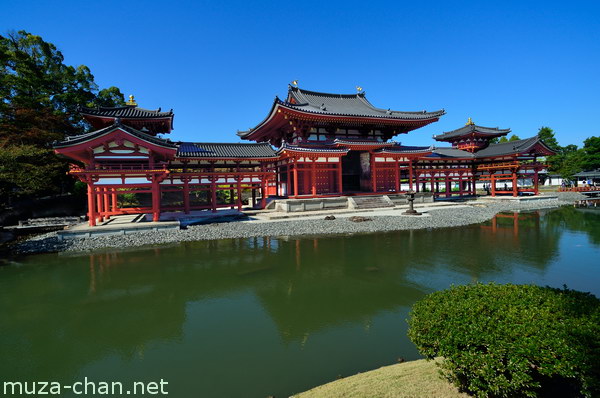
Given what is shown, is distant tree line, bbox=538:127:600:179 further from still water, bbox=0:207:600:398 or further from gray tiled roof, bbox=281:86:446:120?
still water, bbox=0:207:600:398

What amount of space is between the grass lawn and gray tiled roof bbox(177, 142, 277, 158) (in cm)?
1899

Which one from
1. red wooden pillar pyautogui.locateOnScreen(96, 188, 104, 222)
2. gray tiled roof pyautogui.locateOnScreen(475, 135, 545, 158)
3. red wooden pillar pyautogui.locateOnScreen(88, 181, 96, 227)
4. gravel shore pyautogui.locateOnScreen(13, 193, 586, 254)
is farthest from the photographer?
gray tiled roof pyautogui.locateOnScreen(475, 135, 545, 158)

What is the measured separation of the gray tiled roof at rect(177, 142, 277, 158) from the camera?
20350mm

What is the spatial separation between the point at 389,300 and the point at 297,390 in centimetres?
327

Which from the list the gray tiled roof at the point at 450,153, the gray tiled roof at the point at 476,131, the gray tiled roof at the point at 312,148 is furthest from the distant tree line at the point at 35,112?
the gray tiled roof at the point at 476,131

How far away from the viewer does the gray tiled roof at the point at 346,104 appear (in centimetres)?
2592

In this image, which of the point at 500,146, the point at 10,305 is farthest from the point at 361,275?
the point at 500,146

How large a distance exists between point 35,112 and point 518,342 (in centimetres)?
3457

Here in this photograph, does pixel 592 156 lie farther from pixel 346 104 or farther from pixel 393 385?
pixel 393 385

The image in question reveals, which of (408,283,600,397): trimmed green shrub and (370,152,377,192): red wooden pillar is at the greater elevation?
(370,152,377,192): red wooden pillar

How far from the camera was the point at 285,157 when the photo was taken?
2270 cm

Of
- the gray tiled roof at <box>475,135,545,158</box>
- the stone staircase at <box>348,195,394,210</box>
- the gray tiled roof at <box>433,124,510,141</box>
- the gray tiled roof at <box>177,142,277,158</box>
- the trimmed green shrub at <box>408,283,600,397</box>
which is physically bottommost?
the trimmed green shrub at <box>408,283,600,397</box>

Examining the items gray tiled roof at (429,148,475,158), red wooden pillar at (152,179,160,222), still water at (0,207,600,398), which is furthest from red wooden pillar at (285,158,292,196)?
gray tiled roof at (429,148,475,158)

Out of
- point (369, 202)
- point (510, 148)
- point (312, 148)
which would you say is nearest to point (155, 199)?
point (312, 148)
